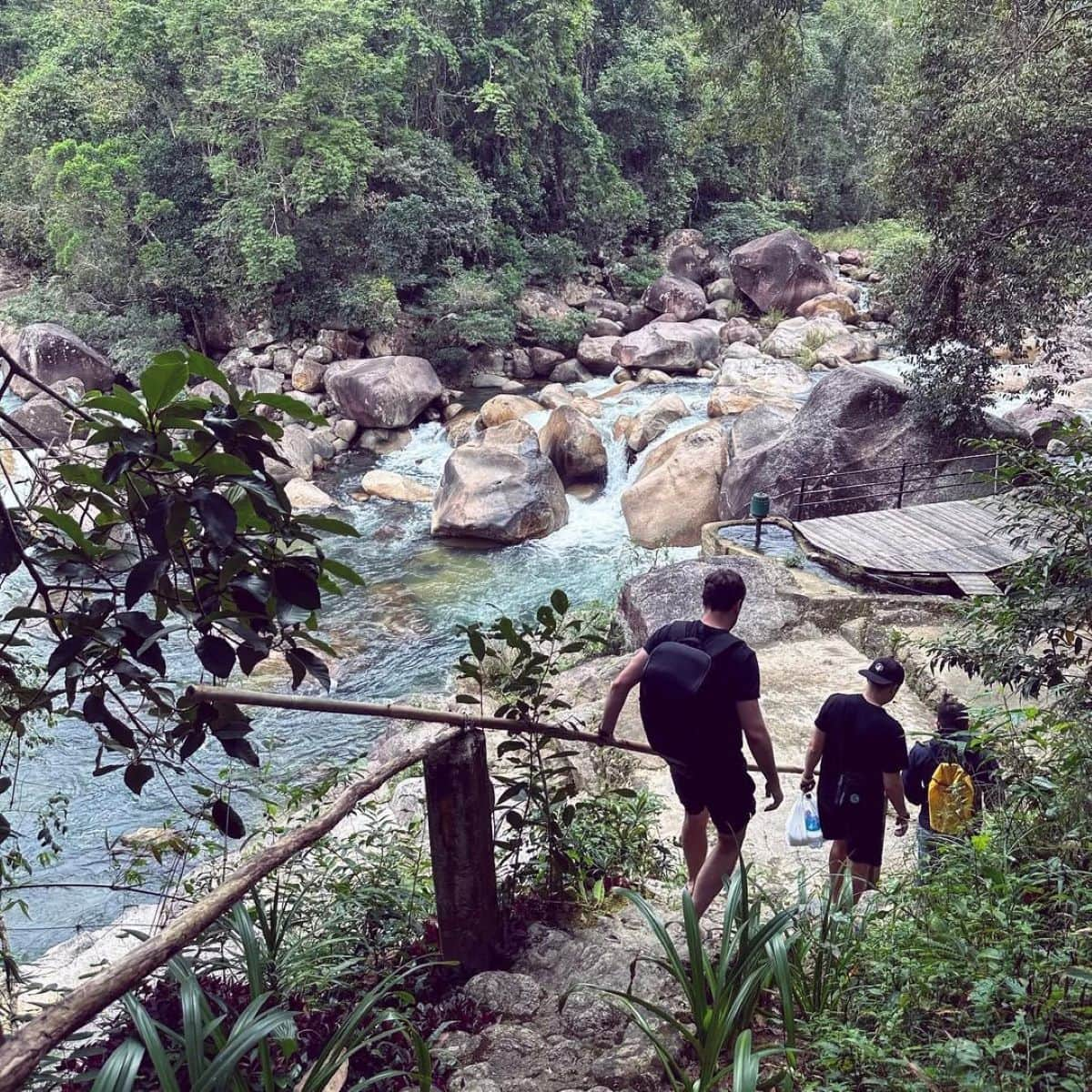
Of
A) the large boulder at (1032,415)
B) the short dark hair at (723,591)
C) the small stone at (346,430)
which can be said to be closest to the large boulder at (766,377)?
the large boulder at (1032,415)

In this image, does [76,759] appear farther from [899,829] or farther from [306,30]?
[306,30]

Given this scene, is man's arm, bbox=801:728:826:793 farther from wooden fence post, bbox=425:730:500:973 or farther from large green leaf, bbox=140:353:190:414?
large green leaf, bbox=140:353:190:414

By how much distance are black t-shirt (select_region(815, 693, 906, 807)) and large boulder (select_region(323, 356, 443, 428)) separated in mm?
16316

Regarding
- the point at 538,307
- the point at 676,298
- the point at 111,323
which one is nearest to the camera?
the point at 111,323

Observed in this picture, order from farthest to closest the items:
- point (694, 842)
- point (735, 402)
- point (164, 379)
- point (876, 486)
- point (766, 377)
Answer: point (766, 377)
point (735, 402)
point (876, 486)
point (694, 842)
point (164, 379)

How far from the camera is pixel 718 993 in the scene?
2.33m

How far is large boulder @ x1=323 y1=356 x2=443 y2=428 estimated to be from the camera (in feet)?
63.1

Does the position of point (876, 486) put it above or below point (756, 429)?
below

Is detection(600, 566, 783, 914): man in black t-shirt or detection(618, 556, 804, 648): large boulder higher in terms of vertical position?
detection(600, 566, 783, 914): man in black t-shirt

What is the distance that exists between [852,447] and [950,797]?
910 cm

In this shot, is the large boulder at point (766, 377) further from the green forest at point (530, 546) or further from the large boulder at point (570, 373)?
the large boulder at point (570, 373)

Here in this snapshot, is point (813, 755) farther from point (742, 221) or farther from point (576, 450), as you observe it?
point (742, 221)

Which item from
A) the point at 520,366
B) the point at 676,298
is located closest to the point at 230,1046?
the point at 520,366

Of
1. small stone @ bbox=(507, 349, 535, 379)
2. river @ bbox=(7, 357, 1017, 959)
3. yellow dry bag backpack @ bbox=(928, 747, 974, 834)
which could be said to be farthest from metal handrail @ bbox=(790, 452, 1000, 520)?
small stone @ bbox=(507, 349, 535, 379)
